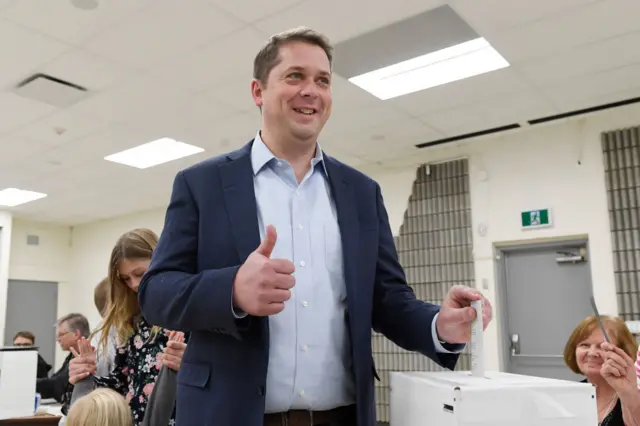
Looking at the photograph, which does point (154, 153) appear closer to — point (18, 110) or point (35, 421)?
point (18, 110)

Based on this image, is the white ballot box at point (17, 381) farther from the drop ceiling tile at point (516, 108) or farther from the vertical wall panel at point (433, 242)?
the drop ceiling tile at point (516, 108)

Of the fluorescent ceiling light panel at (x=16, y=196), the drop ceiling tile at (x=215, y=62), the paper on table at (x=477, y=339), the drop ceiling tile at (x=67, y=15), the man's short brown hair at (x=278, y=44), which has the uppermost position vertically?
the drop ceiling tile at (x=67, y=15)

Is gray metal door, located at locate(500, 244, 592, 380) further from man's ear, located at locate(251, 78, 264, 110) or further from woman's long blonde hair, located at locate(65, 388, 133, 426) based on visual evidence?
man's ear, located at locate(251, 78, 264, 110)

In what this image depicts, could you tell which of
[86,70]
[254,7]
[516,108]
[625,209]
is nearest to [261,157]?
[254,7]

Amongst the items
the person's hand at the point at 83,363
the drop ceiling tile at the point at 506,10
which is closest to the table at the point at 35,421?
the person's hand at the point at 83,363

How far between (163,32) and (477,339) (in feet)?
9.75

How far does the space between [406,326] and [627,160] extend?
4.41 m

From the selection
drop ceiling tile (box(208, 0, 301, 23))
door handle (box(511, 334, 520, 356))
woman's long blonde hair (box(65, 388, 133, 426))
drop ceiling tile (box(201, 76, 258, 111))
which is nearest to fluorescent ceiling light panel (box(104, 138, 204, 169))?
drop ceiling tile (box(201, 76, 258, 111))

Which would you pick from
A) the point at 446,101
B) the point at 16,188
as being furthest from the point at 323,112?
the point at 16,188

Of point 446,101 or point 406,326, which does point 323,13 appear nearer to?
point 446,101

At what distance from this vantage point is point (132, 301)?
A: 1928mm

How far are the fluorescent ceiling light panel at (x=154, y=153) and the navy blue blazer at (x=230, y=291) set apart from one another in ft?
15.2

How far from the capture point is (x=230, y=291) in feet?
2.62

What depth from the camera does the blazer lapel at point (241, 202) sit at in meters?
0.93
